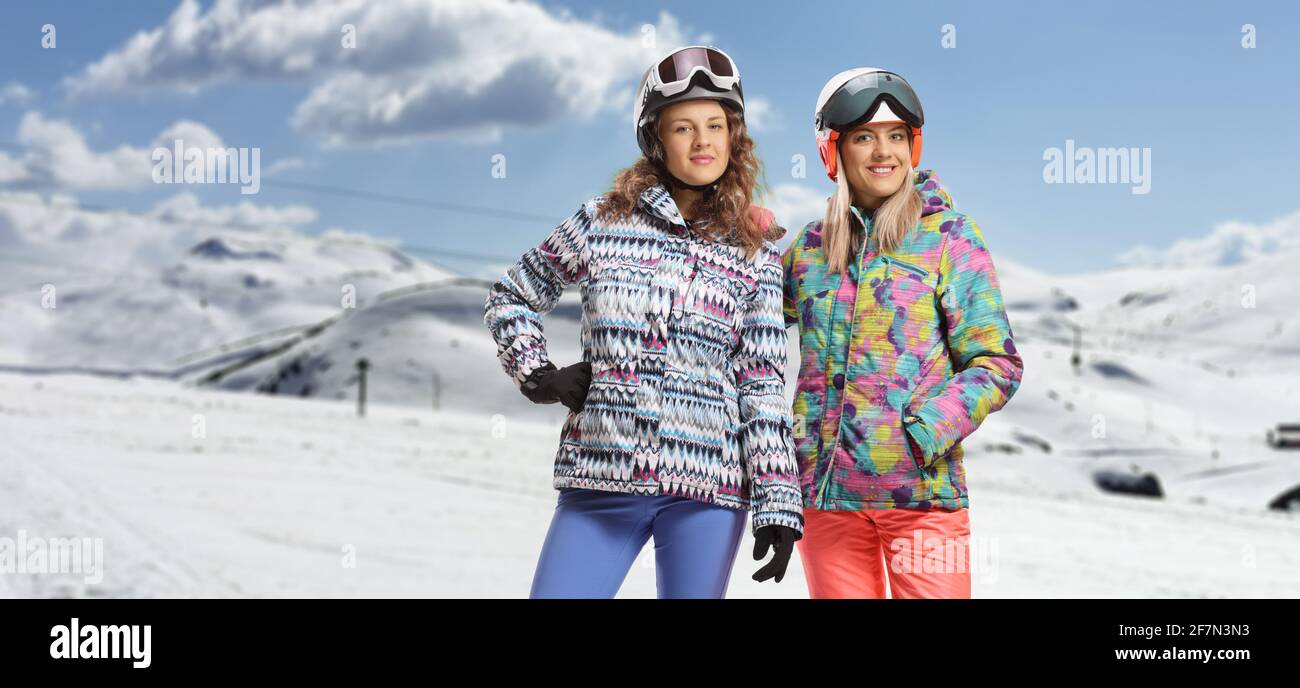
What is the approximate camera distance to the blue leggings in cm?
245

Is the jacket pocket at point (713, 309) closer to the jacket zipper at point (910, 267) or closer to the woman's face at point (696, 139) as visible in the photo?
the woman's face at point (696, 139)

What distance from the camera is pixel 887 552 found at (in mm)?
2646

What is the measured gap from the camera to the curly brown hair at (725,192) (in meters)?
2.61

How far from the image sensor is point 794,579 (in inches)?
555

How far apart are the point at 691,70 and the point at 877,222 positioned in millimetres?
581

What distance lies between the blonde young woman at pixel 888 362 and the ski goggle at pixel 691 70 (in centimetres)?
32

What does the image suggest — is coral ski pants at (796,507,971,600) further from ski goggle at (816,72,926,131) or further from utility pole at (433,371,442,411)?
utility pole at (433,371,442,411)

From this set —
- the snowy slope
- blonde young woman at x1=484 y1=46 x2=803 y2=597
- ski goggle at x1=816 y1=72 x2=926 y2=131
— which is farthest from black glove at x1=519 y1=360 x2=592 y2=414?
the snowy slope

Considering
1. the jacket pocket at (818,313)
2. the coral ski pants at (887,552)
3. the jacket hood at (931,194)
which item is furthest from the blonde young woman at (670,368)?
the jacket hood at (931,194)

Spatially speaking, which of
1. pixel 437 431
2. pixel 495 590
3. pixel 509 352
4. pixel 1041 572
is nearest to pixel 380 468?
pixel 437 431

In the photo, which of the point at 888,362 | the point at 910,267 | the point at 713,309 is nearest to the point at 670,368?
the point at 713,309

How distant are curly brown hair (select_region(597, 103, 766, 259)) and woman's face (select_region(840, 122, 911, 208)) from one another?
0.26m
